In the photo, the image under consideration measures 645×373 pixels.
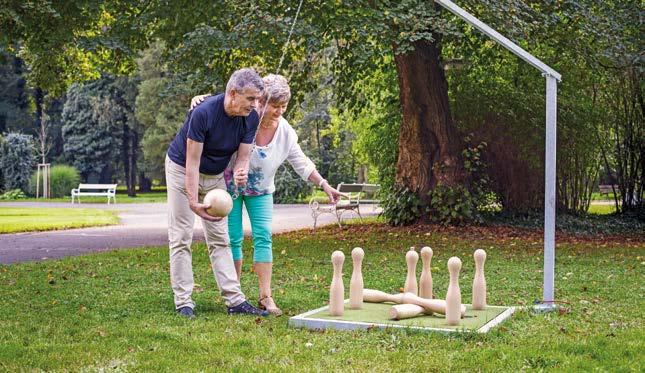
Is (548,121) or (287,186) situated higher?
(548,121)

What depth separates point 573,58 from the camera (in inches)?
578

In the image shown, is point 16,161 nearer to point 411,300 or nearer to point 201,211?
point 201,211

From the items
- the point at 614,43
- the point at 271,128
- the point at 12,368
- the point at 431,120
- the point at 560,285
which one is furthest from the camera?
the point at 431,120

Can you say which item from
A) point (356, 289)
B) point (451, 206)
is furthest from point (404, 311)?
point (451, 206)

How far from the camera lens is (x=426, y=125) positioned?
1617 centimetres

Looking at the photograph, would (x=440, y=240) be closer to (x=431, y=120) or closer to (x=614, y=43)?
(x=431, y=120)

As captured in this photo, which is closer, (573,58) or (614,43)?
(614,43)

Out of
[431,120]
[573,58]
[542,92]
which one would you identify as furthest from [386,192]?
[573,58]

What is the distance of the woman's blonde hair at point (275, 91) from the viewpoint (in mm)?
6293

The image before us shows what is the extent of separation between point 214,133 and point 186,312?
137 centimetres

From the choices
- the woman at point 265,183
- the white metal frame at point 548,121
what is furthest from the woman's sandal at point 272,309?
the white metal frame at point 548,121

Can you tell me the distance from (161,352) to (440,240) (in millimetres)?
9357

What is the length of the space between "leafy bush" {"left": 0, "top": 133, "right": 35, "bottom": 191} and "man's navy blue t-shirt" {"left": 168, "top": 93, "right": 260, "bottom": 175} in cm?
3944

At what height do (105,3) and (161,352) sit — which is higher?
(105,3)
